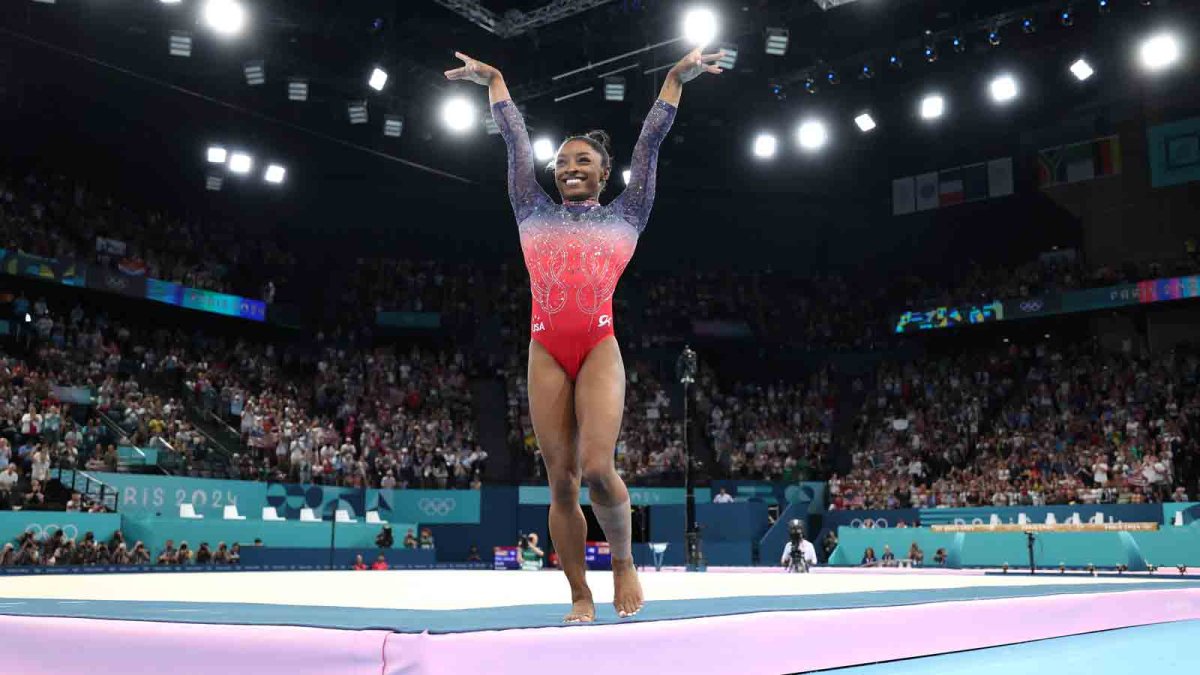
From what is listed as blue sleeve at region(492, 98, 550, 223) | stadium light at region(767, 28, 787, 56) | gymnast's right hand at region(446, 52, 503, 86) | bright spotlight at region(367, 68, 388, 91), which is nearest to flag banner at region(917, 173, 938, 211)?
stadium light at region(767, 28, 787, 56)

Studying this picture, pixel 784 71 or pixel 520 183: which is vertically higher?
pixel 784 71

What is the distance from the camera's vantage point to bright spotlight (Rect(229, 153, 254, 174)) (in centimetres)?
2488

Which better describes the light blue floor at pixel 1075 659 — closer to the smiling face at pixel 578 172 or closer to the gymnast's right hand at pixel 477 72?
the smiling face at pixel 578 172

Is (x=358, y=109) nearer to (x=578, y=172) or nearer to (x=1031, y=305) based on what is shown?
(x=1031, y=305)

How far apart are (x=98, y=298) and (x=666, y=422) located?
14.4m

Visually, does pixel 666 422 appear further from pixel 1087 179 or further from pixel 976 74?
pixel 1087 179

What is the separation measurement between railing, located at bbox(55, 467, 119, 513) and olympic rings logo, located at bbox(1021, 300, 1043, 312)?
2182 centimetres

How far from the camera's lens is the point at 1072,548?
49.0 feet

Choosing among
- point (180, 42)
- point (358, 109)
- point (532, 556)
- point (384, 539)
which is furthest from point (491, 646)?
point (358, 109)

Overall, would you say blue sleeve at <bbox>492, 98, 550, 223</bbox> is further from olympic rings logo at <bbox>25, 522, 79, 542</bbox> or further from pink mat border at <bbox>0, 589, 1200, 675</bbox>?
olympic rings logo at <bbox>25, 522, 79, 542</bbox>

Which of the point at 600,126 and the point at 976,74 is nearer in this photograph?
the point at 976,74

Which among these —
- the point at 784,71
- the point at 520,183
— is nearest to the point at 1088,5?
the point at 784,71

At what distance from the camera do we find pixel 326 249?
96.3 feet

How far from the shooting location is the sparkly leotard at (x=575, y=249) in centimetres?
391
